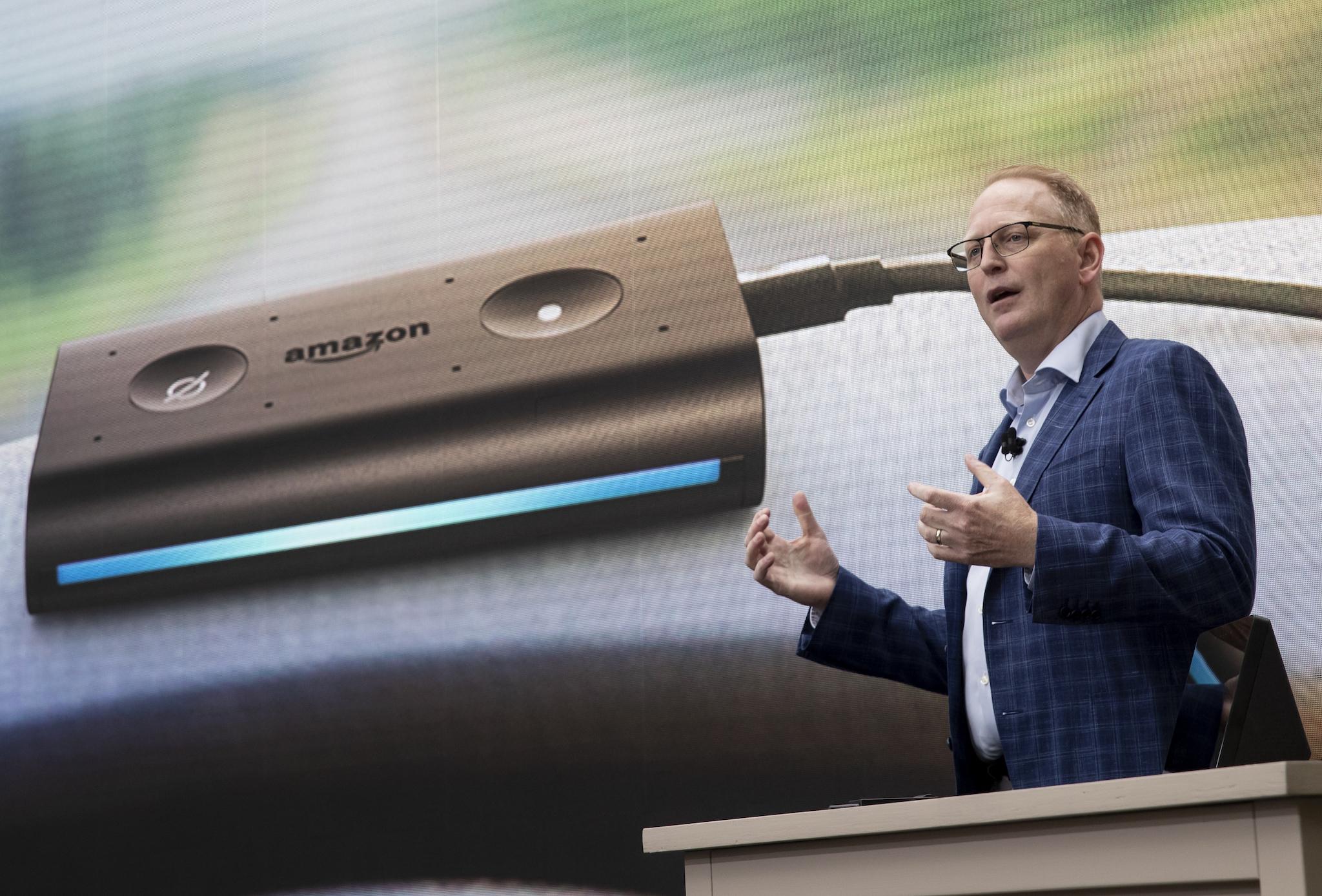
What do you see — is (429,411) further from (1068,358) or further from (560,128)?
(1068,358)

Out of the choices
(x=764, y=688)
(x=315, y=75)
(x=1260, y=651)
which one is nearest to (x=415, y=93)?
(x=315, y=75)

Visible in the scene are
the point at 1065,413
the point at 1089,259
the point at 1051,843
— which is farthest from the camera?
the point at 1089,259

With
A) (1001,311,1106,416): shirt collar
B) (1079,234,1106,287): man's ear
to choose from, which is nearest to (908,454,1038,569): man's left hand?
→ (1001,311,1106,416): shirt collar

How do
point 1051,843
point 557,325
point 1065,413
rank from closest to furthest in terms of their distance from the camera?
point 1051,843, point 1065,413, point 557,325

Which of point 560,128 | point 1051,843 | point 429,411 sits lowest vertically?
point 1051,843

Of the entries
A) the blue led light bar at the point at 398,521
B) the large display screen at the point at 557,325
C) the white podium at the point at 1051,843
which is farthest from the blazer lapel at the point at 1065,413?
the blue led light bar at the point at 398,521

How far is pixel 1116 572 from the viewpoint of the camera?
4.12ft

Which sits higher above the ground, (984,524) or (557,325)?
(557,325)

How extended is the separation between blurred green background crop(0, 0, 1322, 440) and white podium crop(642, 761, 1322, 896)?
1.30m

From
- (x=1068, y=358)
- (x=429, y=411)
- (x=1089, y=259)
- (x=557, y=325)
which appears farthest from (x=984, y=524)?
(x=429, y=411)

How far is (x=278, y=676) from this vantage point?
2.72 metres

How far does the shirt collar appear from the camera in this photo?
155 centimetres

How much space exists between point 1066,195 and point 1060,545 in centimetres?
55

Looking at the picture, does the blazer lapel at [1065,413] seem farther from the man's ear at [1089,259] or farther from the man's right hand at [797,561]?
the man's right hand at [797,561]
